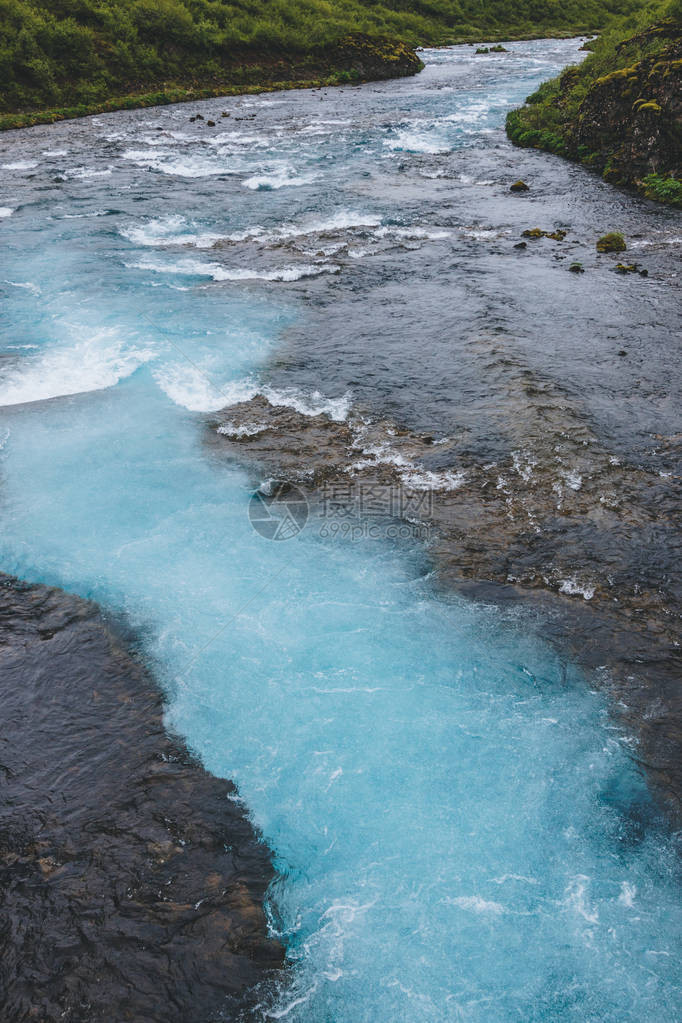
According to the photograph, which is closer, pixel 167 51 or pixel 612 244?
pixel 612 244

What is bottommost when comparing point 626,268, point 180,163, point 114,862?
point 114,862

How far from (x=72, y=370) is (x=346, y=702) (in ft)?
32.9

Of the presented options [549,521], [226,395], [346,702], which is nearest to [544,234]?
[226,395]

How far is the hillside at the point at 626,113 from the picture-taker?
871 inches

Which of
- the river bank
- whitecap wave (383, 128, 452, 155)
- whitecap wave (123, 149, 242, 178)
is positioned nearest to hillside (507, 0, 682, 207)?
whitecap wave (383, 128, 452, 155)

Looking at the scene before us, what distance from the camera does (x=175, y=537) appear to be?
9945 millimetres

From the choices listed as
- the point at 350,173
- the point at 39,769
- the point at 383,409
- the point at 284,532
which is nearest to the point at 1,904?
the point at 39,769

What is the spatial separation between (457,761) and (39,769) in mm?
4710

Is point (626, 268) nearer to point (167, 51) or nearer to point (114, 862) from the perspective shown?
point (114, 862)

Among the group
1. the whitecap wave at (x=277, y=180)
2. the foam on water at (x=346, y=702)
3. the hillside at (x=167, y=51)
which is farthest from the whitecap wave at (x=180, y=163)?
the foam on water at (x=346, y=702)

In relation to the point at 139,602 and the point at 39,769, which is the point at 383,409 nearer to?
the point at 139,602

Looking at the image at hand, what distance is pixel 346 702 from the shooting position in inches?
305

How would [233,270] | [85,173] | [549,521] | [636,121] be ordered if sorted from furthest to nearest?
[85,173]
[636,121]
[233,270]
[549,521]

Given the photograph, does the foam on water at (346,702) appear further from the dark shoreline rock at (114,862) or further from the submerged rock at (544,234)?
the submerged rock at (544,234)
